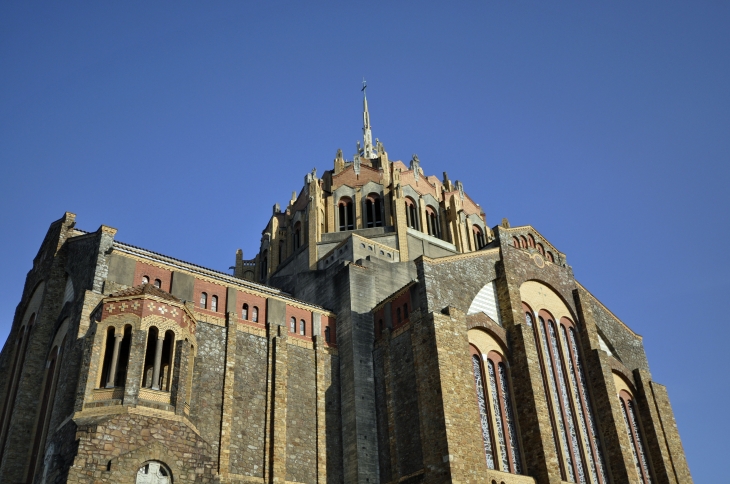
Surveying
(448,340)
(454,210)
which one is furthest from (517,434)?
(454,210)

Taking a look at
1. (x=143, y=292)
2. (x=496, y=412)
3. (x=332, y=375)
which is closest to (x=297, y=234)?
(x=332, y=375)

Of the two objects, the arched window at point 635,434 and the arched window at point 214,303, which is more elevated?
the arched window at point 214,303

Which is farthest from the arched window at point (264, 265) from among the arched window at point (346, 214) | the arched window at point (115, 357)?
the arched window at point (115, 357)

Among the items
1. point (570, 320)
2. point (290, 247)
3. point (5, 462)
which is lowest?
point (5, 462)

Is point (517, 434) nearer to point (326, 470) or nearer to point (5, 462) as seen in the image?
point (326, 470)

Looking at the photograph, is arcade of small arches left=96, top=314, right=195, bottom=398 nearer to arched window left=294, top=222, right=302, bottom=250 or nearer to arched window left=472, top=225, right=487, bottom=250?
arched window left=294, top=222, right=302, bottom=250

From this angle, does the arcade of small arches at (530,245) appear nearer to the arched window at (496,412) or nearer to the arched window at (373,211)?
the arched window at (496,412)

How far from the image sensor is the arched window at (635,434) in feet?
120

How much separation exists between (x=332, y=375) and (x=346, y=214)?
601 inches

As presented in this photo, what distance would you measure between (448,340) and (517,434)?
5.80m

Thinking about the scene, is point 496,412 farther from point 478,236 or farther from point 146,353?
point 478,236

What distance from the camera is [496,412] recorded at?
107 feet

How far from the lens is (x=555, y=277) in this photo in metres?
39.8

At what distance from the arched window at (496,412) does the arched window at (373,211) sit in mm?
14909
